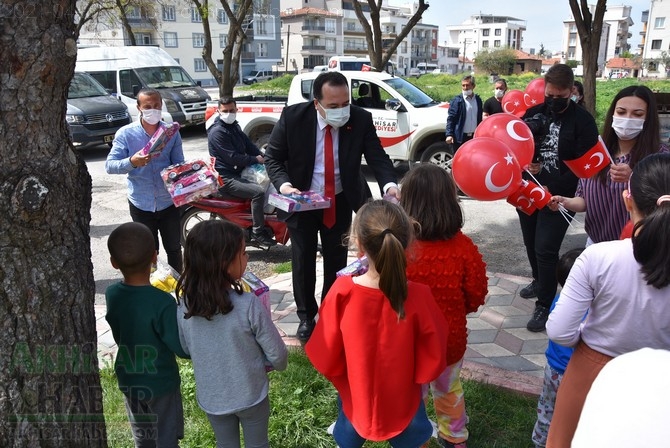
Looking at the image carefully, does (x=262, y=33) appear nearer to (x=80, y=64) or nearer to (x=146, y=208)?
(x=80, y=64)

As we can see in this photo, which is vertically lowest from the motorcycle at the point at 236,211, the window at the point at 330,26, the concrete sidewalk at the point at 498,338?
the concrete sidewalk at the point at 498,338

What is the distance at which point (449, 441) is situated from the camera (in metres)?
2.76

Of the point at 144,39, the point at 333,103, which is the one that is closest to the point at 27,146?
the point at 333,103

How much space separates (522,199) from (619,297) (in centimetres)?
185

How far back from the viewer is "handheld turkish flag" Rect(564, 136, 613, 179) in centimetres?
335

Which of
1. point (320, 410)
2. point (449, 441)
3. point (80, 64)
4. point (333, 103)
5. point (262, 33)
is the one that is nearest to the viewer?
point (449, 441)

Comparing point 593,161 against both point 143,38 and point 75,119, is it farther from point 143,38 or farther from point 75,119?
point 143,38

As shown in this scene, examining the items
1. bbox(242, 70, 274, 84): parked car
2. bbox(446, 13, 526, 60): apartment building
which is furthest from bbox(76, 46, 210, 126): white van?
bbox(446, 13, 526, 60): apartment building

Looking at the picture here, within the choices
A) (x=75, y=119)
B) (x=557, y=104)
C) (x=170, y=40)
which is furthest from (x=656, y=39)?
(x=557, y=104)

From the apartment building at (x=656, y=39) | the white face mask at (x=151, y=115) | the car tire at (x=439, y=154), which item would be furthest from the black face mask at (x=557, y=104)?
the apartment building at (x=656, y=39)

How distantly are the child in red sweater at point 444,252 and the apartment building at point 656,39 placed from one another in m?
79.7

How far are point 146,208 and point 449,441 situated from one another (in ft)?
9.31

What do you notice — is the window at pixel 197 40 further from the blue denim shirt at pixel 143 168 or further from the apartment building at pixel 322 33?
the blue denim shirt at pixel 143 168

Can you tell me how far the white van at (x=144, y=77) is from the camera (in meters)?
15.3
